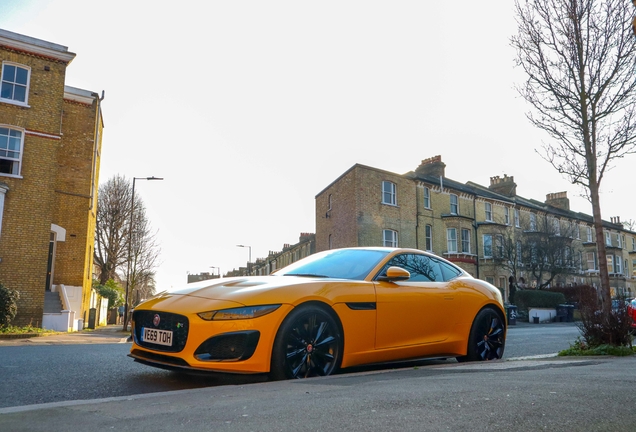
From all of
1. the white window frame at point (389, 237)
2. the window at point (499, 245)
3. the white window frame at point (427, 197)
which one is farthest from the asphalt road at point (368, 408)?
the window at point (499, 245)

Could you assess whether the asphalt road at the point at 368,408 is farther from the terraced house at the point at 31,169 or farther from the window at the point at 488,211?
the window at the point at 488,211

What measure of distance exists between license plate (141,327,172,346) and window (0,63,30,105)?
1801cm

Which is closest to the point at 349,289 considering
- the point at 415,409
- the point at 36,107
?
the point at 415,409

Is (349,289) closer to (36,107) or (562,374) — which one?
(562,374)

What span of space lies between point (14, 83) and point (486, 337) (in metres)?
19.4

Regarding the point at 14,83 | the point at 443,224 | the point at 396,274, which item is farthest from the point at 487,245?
the point at 396,274

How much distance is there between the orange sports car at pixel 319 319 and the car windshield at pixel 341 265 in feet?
0.04

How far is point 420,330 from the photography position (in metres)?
6.09

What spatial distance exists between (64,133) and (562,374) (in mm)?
25603

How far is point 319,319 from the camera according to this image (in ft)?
16.4

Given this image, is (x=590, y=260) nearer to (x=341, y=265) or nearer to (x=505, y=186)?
(x=505, y=186)

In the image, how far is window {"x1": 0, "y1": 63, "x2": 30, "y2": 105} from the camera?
19438 mm

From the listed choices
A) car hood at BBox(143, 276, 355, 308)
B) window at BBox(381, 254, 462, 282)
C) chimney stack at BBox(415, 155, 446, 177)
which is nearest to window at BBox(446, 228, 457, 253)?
chimney stack at BBox(415, 155, 446, 177)

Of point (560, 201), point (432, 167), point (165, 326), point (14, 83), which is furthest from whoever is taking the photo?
point (560, 201)
